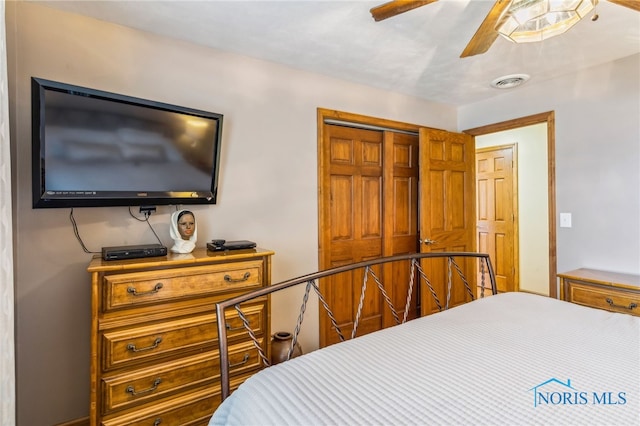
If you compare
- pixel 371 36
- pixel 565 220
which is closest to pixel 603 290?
pixel 565 220

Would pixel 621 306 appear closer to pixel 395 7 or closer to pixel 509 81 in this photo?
pixel 509 81

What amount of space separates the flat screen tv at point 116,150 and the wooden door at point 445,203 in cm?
205

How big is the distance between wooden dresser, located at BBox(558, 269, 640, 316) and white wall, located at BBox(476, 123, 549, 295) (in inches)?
73.6

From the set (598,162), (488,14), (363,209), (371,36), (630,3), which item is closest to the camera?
(630,3)

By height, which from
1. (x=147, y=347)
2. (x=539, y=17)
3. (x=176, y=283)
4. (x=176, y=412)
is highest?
(x=539, y=17)

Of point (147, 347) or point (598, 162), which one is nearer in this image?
point (147, 347)

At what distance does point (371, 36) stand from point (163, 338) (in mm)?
2114

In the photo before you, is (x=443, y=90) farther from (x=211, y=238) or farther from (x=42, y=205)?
(x=42, y=205)

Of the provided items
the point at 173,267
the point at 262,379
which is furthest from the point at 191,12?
the point at 262,379

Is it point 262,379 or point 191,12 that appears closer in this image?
point 262,379

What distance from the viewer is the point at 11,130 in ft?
5.82

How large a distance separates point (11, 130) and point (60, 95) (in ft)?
1.23

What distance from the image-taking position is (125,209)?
2.05 m

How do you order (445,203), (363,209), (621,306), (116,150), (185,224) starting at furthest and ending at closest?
(445,203) < (363,209) < (621,306) < (185,224) < (116,150)
